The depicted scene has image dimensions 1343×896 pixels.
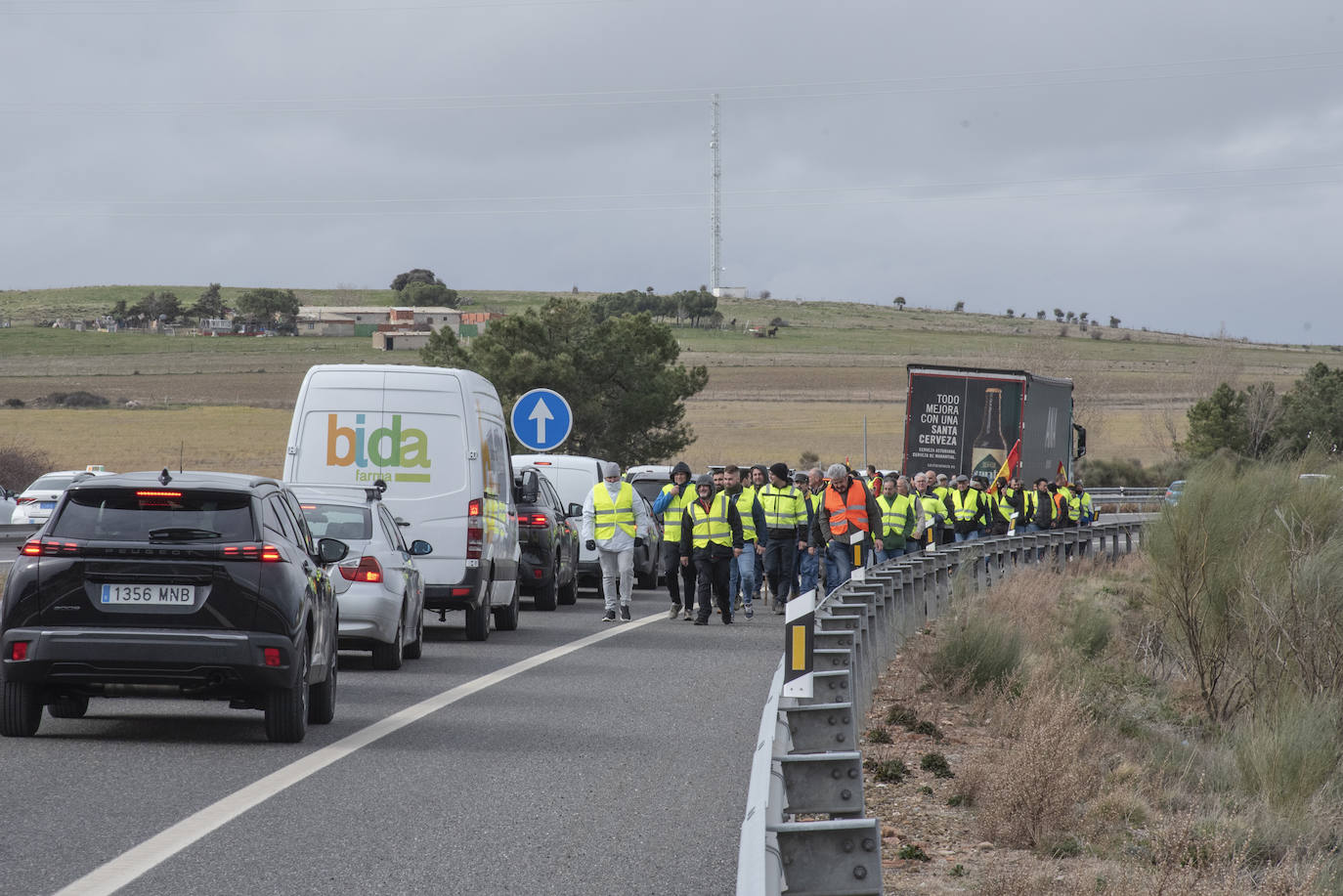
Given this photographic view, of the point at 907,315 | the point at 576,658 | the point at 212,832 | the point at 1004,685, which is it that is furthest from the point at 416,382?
the point at 907,315

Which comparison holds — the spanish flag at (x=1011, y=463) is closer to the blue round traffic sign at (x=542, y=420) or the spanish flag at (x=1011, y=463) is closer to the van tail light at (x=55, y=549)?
the blue round traffic sign at (x=542, y=420)

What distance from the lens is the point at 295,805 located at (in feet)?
28.0

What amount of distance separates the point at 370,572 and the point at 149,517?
14.1 ft

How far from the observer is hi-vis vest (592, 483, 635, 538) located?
20.8m

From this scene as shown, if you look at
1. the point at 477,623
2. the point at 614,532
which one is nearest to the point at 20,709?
the point at 477,623

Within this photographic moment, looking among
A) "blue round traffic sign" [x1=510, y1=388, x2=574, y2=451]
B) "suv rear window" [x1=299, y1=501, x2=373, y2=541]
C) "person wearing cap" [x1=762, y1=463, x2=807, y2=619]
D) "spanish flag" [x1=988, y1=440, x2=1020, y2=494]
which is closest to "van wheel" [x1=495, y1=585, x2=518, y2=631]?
"person wearing cap" [x1=762, y1=463, x2=807, y2=619]

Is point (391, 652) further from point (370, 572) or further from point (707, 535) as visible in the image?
point (707, 535)

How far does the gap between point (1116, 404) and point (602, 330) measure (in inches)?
2469

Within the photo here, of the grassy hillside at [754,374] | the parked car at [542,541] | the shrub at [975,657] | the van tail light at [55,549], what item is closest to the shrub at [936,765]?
the shrub at [975,657]

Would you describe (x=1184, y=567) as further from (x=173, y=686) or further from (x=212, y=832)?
(x=212, y=832)

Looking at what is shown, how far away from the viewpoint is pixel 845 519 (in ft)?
68.4

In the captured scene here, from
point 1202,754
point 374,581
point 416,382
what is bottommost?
point 1202,754

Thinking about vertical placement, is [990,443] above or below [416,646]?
above

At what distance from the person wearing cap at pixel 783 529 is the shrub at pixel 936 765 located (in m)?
10.4
